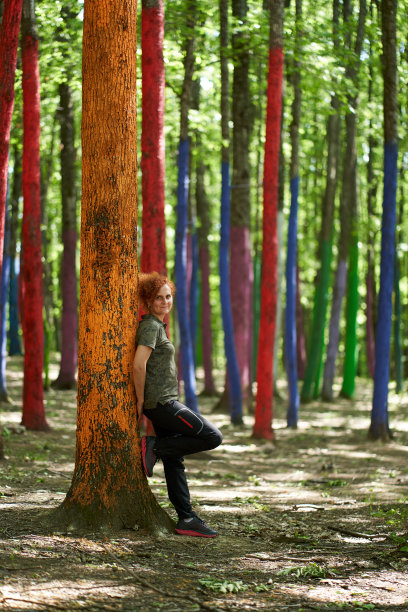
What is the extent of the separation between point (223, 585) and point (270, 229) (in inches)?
353

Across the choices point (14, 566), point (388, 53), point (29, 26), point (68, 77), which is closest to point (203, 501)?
point (14, 566)

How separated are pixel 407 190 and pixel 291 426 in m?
13.3

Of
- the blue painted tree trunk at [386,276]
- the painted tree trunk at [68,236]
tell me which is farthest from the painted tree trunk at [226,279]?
the painted tree trunk at [68,236]

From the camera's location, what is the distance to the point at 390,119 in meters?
13.5

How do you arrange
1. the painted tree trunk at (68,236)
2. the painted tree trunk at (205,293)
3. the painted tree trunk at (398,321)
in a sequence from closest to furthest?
the painted tree trunk at (68,236), the painted tree trunk at (205,293), the painted tree trunk at (398,321)

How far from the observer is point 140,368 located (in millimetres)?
5629

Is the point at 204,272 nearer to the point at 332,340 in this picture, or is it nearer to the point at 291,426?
the point at 332,340

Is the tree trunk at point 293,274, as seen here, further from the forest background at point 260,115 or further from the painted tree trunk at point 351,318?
the painted tree trunk at point 351,318

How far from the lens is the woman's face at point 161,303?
19.5 ft

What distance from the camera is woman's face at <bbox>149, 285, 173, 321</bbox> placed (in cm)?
594

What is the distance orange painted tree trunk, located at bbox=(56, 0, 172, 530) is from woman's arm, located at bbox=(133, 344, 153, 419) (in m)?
0.06

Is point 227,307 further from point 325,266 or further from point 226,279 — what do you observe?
point 325,266

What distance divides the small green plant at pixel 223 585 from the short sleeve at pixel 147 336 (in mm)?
1765

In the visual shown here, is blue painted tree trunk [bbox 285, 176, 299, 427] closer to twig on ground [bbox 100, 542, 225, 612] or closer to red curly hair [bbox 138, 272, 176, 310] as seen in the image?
red curly hair [bbox 138, 272, 176, 310]
